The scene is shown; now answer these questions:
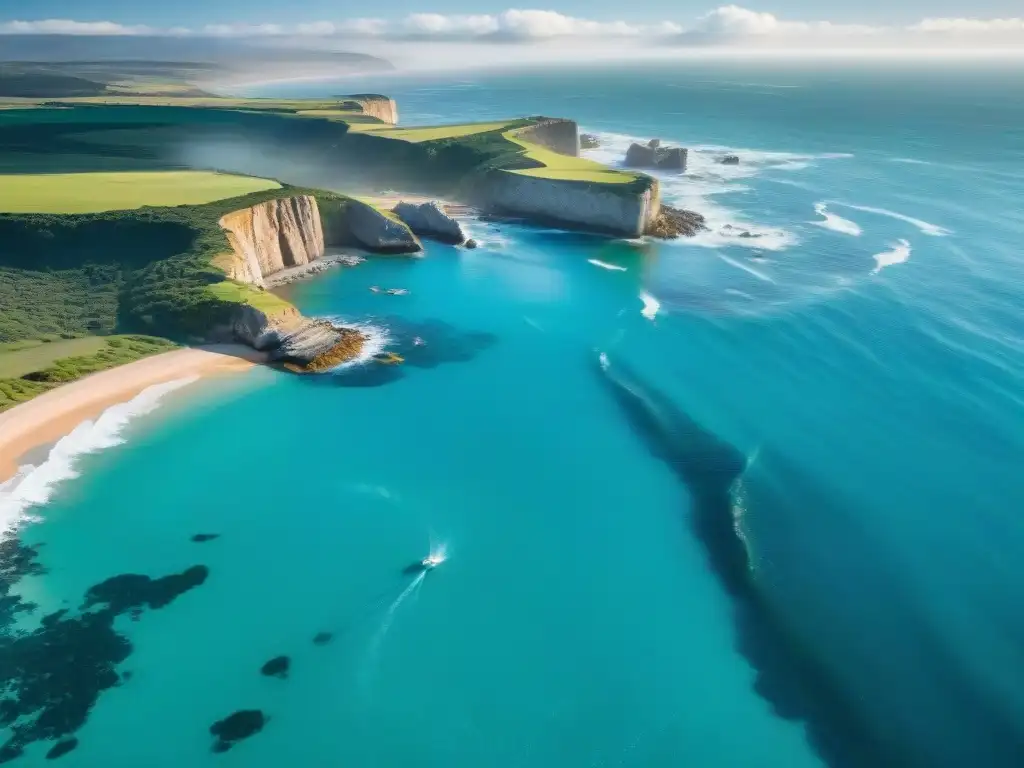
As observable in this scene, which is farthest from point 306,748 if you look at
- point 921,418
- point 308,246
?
point 308,246

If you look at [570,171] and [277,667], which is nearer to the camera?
[277,667]

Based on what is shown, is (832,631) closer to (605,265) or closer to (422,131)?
(605,265)

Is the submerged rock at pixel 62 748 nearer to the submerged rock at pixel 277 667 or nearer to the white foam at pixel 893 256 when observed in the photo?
the submerged rock at pixel 277 667

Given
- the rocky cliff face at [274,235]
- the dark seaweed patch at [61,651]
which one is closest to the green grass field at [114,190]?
the rocky cliff face at [274,235]

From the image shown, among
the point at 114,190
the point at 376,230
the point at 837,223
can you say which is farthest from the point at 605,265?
the point at 114,190

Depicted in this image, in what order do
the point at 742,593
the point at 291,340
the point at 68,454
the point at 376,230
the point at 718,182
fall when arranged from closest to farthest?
the point at 742,593
the point at 68,454
the point at 291,340
the point at 376,230
the point at 718,182

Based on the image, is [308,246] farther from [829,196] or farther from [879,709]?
[829,196]
